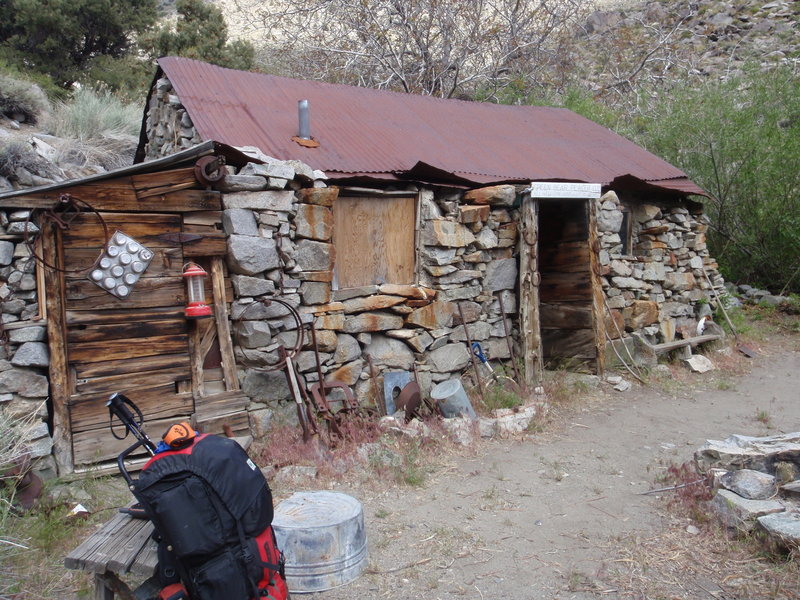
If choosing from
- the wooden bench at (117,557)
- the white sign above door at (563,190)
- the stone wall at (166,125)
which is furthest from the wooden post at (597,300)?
the wooden bench at (117,557)

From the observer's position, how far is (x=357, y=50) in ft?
49.3

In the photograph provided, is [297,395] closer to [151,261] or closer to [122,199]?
[151,261]

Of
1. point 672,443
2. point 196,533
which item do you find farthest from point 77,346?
point 672,443

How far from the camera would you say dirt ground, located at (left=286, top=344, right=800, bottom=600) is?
4.02m

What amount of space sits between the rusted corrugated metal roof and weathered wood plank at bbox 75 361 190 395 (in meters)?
2.22

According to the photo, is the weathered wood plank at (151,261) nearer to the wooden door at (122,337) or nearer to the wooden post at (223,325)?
the wooden door at (122,337)

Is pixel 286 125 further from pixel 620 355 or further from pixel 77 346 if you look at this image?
pixel 620 355

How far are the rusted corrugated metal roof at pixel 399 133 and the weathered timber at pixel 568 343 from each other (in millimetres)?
1986

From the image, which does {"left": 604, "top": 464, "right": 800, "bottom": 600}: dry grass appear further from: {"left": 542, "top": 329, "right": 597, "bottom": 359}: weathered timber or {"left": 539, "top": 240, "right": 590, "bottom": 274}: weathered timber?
{"left": 539, "top": 240, "right": 590, "bottom": 274}: weathered timber

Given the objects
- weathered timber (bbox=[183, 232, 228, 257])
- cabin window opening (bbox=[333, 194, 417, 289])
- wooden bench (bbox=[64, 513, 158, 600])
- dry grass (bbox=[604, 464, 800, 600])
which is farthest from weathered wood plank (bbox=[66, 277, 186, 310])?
dry grass (bbox=[604, 464, 800, 600])

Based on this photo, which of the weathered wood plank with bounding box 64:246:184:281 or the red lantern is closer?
the weathered wood plank with bounding box 64:246:184:281

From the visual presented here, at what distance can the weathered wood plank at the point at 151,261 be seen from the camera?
5289 millimetres

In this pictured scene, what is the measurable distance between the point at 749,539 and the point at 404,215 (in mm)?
4480

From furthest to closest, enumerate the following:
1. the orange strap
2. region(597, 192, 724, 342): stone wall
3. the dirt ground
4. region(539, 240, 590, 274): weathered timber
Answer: region(597, 192, 724, 342): stone wall → region(539, 240, 590, 274): weathered timber → the dirt ground → the orange strap
